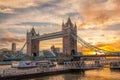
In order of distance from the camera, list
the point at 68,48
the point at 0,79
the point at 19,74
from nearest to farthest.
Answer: the point at 0,79 < the point at 19,74 < the point at 68,48

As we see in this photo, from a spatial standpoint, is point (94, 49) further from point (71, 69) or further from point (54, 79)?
point (54, 79)

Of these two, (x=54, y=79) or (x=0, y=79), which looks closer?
(x=0, y=79)

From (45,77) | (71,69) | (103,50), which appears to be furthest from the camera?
(103,50)

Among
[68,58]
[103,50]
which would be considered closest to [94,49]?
[103,50]

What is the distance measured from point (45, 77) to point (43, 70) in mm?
4662

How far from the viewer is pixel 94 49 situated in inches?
6063

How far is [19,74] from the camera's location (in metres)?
58.2

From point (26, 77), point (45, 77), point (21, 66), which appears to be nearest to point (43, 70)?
point (45, 77)

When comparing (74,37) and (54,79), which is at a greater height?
(74,37)

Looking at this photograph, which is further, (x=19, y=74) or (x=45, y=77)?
(x=45, y=77)

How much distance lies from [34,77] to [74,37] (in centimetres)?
13865

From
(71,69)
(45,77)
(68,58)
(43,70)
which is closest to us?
(45,77)

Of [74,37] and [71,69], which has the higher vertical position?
[74,37]

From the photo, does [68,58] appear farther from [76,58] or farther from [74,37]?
[74,37]
